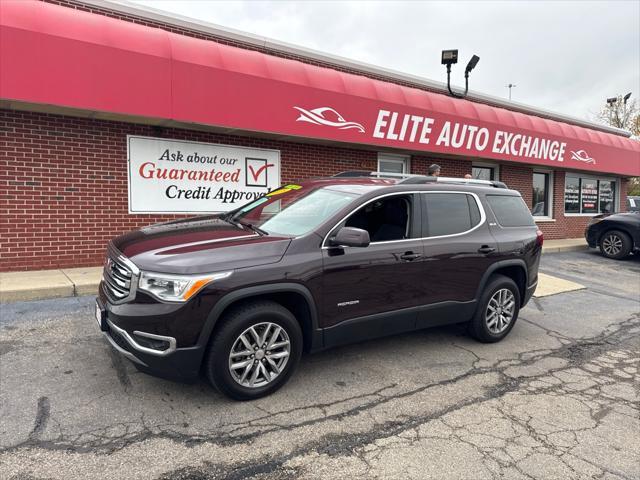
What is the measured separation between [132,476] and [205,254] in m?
1.43

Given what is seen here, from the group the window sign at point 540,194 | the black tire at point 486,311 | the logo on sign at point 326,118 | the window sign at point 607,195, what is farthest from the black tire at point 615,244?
the black tire at point 486,311

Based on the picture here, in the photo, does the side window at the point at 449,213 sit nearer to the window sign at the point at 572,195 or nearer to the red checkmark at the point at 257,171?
the red checkmark at the point at 257,171

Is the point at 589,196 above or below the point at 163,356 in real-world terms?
above

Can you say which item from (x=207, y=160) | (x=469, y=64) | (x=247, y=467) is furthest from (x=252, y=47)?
(x=247, y=467)

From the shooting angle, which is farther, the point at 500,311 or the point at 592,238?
the point at 592,238

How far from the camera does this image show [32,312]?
17.1ft

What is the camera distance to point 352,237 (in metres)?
3.46

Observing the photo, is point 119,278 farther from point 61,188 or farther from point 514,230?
point 61,188

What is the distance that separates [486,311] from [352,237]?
87.2 inches

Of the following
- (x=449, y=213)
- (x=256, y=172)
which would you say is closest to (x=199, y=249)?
(x=449, y=213)

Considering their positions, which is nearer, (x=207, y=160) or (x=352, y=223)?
(x=352, y=223)

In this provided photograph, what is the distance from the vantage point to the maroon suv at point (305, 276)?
121 inches

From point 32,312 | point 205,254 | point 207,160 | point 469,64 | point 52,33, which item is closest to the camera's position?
point 205,254

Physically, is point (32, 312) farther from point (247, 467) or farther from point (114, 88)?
point (247, 467)
